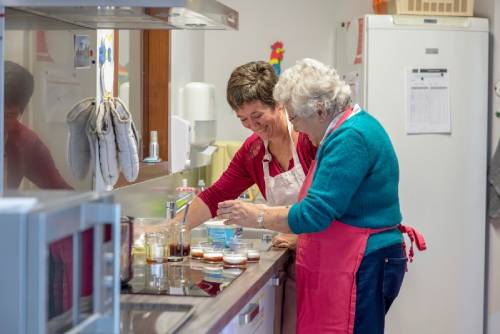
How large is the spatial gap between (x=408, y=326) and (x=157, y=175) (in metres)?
1.57

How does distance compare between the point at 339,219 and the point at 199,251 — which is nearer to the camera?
the point at 339,219

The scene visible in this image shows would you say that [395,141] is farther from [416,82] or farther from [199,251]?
[199,251]

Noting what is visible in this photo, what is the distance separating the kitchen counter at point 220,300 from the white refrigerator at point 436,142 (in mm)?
1534

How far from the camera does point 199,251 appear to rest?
285 cm

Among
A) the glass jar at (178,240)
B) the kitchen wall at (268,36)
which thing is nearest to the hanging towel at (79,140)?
the glass jar at (178,240)

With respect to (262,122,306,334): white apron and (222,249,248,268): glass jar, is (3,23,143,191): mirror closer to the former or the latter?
(222,249,248,268): glass jar

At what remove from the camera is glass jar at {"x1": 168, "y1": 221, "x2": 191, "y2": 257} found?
9.18ft

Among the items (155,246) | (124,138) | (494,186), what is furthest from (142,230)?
(494,186)

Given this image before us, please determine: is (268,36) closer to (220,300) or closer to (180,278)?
(180,278)

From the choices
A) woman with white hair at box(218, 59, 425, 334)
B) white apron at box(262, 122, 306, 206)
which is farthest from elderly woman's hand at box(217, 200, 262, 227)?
white apron at box(262, 122, 306, 206)

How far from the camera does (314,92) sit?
2.52 m

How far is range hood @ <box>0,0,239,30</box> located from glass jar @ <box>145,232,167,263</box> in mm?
676

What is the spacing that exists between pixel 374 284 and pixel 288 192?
1.81ft

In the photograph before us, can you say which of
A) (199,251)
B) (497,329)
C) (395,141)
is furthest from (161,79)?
(497,329)
